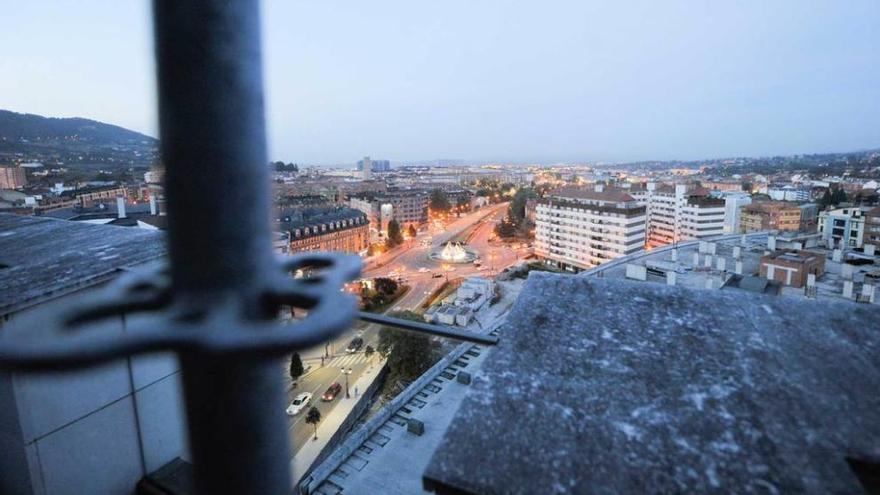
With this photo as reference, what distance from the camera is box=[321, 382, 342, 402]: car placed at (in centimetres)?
1221

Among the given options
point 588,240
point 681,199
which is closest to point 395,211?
point 588,240

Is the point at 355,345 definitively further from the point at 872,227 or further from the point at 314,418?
the point at 872,227

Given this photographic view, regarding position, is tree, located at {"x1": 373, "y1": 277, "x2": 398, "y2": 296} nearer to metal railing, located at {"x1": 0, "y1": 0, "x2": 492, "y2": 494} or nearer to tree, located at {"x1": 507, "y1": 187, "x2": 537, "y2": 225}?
tree, located at {"x1": 507, "y1": 187, "x2": 537, "y2": 225}

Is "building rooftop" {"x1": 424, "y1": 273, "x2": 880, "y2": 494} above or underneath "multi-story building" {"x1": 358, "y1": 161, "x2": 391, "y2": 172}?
underneath

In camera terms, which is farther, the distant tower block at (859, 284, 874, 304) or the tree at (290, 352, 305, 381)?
the tree at (290, 352, 305, 381)

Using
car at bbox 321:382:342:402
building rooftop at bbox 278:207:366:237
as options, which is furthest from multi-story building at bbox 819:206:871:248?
building rooftop at bbox 278:207:366:237

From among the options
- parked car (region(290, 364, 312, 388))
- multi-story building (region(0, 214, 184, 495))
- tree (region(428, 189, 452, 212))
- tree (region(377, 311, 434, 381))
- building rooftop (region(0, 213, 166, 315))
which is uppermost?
building rooftop (region(0, 213, 166, 315))

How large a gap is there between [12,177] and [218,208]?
114ft

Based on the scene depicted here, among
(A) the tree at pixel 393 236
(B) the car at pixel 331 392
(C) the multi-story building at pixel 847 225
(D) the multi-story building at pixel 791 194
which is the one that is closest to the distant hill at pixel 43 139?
(A) the tree at pixel 393 236

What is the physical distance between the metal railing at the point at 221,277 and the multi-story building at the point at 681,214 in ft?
111

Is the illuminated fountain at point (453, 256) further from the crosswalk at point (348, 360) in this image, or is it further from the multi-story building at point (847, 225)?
the multi-story building at point (847, 225)

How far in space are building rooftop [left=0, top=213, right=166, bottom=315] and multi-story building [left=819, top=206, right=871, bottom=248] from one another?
2997cm

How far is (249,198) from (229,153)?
54 mm

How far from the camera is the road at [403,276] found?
11.4 metres
